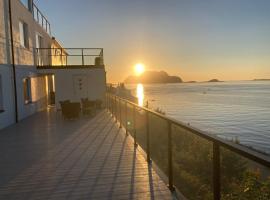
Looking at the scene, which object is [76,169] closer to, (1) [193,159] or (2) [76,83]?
(1) [193,159]

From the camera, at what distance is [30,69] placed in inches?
664

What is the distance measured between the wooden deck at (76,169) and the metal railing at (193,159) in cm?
48

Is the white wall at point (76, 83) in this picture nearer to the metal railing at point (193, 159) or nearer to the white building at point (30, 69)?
the white building at point (30, 69)

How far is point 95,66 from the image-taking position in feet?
65.8

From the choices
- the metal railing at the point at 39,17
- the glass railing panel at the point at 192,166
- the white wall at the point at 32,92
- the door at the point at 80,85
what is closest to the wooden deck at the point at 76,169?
the glass railing panel at the point at 192,166

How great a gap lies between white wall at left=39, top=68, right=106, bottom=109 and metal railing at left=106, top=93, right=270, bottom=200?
1.50 metres

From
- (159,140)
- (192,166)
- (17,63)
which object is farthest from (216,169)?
(159,140)

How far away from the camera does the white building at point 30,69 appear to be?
12516 millimetres

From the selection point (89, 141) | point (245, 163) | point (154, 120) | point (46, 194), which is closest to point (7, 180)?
point (46, 194)

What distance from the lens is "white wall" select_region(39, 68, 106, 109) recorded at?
64.5 ft

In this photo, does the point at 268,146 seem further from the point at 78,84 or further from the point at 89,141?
the point at 89,141

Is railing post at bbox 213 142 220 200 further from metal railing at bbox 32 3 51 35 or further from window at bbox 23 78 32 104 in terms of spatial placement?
metal railing at bbox 32 3 51 35

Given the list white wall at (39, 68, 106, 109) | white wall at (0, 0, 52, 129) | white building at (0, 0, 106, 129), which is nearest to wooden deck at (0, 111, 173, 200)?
white wall at (0, 0, 52, 129)

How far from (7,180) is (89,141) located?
3.52 meters
